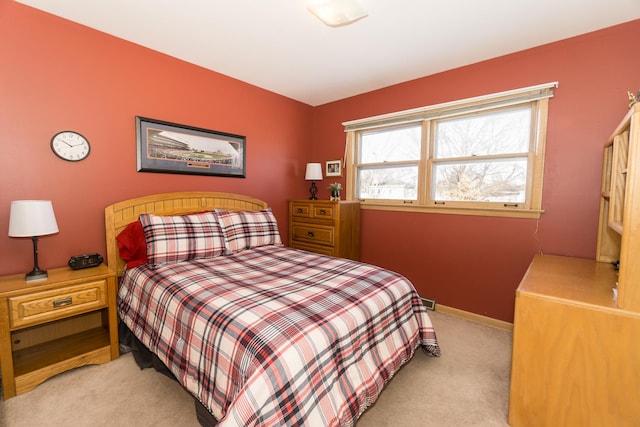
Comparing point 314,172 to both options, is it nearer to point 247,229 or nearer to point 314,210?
point 314,210

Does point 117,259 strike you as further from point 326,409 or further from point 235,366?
point 326,409

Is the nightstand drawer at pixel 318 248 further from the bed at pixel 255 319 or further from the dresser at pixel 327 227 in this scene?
the bed at pixel 255 319

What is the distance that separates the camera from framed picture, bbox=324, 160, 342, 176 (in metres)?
3.71

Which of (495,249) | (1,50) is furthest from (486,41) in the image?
(1,50)

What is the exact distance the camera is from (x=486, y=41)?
7.45 feet

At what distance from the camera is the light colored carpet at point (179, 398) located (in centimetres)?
150

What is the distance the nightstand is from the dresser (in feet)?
6.53

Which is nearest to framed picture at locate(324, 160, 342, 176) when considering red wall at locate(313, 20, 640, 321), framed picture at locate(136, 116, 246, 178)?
red wall at locate(313, 20, 640, 321)

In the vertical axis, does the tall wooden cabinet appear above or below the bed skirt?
above

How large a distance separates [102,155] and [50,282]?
1051 millimetres

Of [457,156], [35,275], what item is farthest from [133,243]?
[457,156]

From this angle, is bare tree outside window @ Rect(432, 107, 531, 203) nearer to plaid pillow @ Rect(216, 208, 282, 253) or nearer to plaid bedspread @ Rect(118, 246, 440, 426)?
plaid bedspread @ Rect(118, 246, 440, 426)

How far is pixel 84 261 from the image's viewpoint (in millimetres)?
2059

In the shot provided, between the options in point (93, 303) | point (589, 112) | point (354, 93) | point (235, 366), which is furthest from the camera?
point (354, 93)
